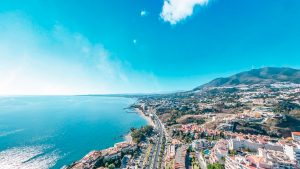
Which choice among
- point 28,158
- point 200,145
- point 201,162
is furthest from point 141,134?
point 28,158

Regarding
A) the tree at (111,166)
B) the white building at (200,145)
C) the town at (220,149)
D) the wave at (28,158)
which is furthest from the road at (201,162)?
the wave at (28,158)

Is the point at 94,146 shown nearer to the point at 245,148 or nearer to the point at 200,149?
the point at 200,149

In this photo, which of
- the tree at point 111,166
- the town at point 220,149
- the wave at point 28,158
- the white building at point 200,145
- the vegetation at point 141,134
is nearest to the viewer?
the town at point 220,149

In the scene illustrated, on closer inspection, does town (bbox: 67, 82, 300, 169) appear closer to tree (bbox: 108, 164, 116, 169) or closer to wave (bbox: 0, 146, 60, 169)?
tree (bbox: 108, 164, 116, 169)

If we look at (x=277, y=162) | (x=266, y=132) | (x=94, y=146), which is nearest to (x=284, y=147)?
(x=277, y=162)

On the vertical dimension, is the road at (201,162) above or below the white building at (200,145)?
below

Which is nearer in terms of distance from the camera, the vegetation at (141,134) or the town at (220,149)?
the town at (220,149)

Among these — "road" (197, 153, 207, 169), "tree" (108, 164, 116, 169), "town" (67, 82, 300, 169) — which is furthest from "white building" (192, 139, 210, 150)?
Result: "tree" (108, 164, 116, 169)

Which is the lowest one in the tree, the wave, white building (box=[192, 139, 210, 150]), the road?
the wave

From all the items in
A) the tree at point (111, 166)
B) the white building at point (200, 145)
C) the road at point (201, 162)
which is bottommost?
the road at point (201, 162)

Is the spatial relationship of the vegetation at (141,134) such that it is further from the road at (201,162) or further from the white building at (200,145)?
the road at (201,162)

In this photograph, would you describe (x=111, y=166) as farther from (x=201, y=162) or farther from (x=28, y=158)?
(x=28, y=158)
